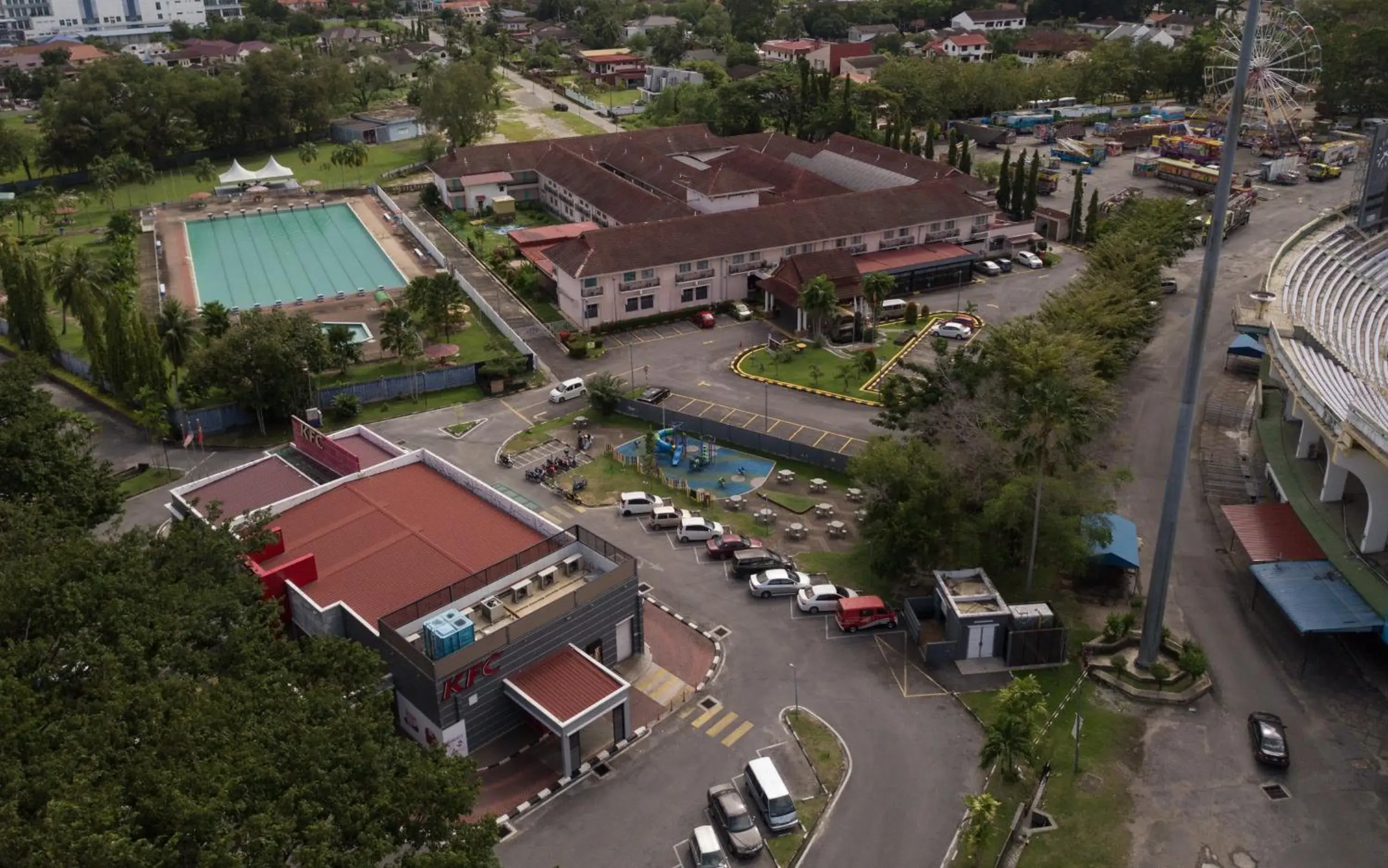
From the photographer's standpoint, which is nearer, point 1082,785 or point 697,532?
point 1082,785

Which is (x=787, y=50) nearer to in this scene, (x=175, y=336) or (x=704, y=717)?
(x=175, y=336)

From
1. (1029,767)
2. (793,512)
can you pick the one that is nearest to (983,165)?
(793,512)

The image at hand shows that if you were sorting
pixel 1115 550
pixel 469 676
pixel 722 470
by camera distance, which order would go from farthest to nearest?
pixel 722 470
pixel 1115 550
pixel 469 676

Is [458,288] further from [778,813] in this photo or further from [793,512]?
[778,813]

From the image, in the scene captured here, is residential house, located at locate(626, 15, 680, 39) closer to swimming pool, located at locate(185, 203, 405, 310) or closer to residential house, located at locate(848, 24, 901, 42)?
residential house, located at locate(848, 24, 901, 42)

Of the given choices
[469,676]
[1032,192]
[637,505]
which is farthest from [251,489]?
[1032,192]

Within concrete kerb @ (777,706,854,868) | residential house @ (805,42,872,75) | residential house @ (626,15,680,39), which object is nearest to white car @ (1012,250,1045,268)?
concrete kerb @ (777,706,854,868)

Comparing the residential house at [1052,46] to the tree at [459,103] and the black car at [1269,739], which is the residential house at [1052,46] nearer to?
the tree at [459,103]
